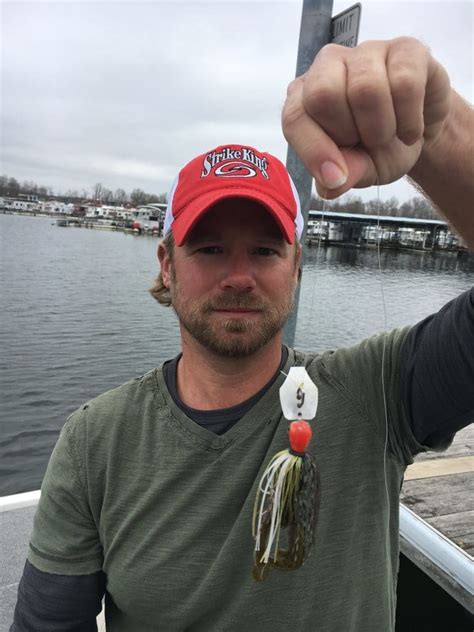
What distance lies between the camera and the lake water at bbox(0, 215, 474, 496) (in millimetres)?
9750

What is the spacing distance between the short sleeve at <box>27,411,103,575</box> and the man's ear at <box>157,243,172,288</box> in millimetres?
641

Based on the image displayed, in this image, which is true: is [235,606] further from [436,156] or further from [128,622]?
[436,156]

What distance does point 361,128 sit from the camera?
94cm

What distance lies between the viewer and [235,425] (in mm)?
1419

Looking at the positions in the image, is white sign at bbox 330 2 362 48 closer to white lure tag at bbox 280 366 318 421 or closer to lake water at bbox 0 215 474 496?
lake water at bbox 0 215 474 496

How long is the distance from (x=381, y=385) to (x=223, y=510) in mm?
583

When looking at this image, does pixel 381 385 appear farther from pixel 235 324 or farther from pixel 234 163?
pixel 234 163

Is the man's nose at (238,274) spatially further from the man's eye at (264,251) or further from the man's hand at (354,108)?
the man's hand at (354,108)

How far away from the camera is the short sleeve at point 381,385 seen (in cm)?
139

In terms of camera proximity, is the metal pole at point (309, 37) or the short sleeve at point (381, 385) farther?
the metal pole at point (309, 37)

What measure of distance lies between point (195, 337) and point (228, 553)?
61cm

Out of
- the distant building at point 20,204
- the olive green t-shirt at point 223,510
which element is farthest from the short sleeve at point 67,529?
the distant building at point 20,204

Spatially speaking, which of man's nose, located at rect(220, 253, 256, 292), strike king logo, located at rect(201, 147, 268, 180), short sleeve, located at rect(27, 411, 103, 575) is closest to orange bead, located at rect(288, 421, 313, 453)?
man's nose, located at rect(220, 253, 256, 292)

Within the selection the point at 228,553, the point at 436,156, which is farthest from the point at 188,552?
the point at 436,156
